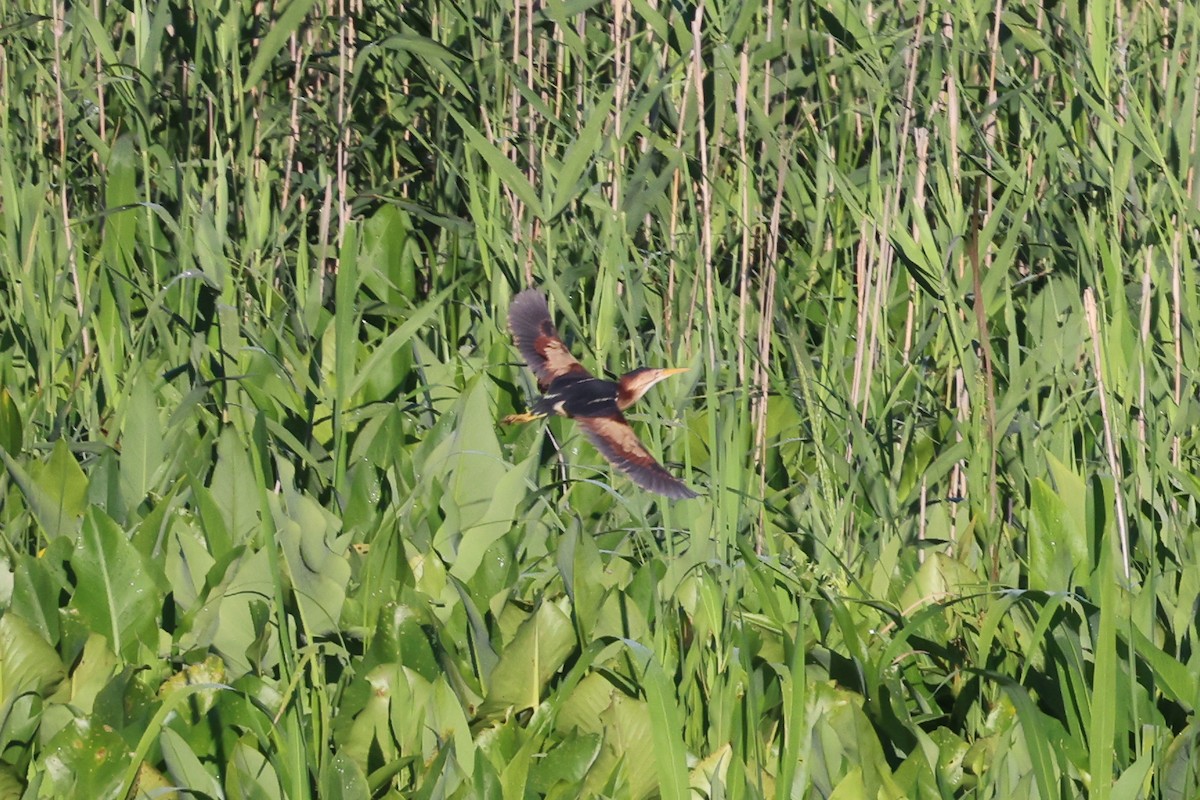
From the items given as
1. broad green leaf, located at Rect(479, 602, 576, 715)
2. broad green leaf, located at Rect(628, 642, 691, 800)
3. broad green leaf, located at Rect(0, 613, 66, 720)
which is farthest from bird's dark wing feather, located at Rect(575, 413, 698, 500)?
broad green leaf, located at Rect(0, 613, 66, 720)

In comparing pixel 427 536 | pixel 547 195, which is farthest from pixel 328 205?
pixel 427 536

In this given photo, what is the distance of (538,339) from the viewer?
2488 mm

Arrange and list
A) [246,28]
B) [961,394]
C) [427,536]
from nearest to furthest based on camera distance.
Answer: [427,536] < [961,394] < [246,28]

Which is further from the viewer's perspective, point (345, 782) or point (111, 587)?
point (111, 587)

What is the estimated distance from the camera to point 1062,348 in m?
2.70

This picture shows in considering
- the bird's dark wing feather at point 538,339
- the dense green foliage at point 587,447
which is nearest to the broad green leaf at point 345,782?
the dense green foliage at point 587,447

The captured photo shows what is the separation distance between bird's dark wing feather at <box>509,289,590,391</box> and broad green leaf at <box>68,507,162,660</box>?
70 centimetres

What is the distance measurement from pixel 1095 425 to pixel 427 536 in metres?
1.16

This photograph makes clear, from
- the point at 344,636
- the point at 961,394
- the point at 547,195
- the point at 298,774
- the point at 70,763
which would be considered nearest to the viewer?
the point at 298,774

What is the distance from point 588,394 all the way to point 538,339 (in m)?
0.31

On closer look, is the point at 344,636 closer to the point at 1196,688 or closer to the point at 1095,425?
the point at 1196,688

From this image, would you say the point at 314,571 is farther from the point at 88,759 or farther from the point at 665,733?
the point at 665,733

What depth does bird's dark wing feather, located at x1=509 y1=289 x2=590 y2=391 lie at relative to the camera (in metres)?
2.43

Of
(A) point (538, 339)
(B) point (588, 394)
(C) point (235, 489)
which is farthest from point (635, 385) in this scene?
(C) point (235, 489)
